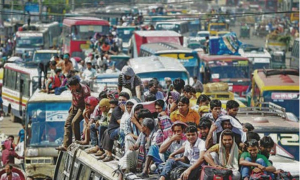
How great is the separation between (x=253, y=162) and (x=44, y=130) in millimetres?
8815

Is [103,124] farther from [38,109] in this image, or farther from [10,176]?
[38,109]

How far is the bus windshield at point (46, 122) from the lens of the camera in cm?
1944

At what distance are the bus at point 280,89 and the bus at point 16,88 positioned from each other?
7.39m

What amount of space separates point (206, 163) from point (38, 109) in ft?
30.1

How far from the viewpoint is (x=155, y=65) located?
28.2m

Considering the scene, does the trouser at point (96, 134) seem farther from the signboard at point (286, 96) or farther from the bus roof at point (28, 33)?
the bus roof at point (28, 33)

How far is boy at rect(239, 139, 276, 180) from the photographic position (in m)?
11.2

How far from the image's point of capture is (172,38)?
43.1 meters

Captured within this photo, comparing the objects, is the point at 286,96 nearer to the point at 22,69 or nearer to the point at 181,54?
the point at 181,54

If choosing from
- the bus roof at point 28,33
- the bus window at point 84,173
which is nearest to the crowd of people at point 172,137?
the bus window at point 84,173

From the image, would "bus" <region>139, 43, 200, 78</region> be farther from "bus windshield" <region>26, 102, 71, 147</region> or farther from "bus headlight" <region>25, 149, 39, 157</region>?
"bus headlight" <region>25, 149, 39, 157</region>

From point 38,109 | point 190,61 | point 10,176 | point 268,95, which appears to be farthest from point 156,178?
point 190,61

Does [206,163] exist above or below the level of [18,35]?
above

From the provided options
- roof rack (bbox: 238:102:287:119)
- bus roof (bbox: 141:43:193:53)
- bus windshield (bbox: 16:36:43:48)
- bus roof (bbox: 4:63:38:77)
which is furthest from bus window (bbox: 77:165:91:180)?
bus windshield (bbox: 16:36:43:48)
